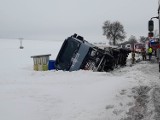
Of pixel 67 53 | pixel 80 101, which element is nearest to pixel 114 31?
pixel 67 53

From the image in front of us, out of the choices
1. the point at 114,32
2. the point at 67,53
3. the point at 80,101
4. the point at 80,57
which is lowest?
the point at 80,101

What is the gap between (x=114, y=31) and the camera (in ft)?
238

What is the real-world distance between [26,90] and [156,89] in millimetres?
3741

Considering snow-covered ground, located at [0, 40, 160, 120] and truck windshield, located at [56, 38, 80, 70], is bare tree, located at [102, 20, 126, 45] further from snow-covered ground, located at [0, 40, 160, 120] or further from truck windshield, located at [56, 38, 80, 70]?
snow-covered ground, located at [0, 40, 160, 120]

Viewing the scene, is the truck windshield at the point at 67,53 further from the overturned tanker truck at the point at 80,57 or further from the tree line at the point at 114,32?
A: the tree line at the point at 114,32

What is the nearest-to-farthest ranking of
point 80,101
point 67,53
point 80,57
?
point 80,101 → point 80,57 → point 67,53

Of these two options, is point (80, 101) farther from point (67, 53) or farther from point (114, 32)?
point (114, 32)

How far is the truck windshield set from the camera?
15430 mm

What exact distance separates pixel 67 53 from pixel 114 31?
5804cm

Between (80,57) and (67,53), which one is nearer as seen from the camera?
(80,57)

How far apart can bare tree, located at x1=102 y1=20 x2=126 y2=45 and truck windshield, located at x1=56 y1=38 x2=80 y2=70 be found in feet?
187

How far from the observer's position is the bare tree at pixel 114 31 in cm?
7244

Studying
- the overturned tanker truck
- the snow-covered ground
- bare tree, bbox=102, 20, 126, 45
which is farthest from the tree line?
the snow-covered ground

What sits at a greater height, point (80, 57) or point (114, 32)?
point (114, 32)
